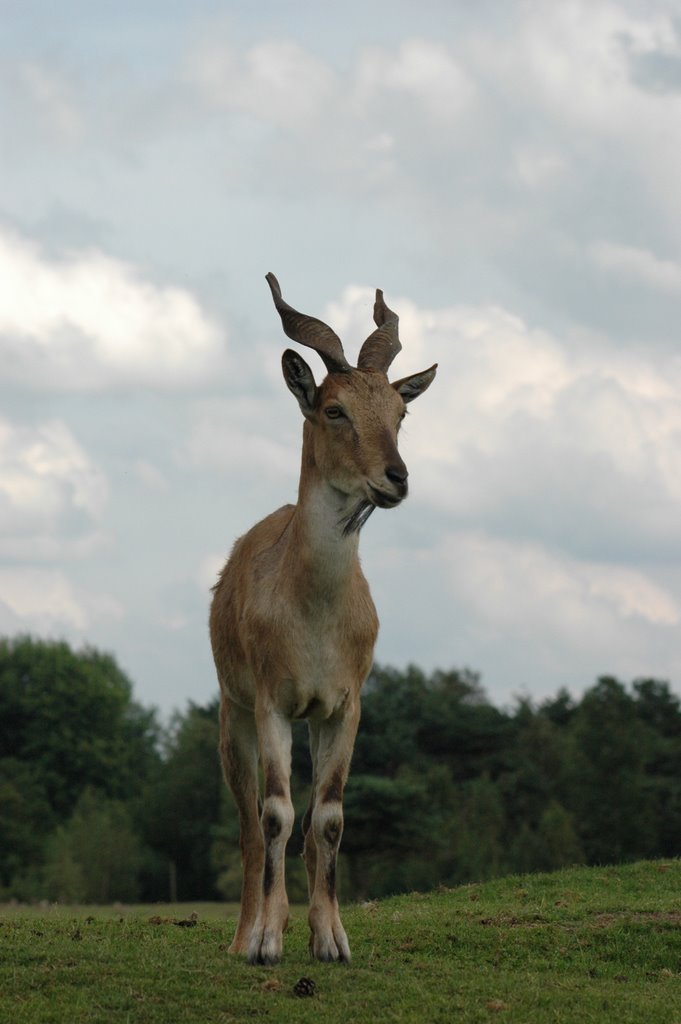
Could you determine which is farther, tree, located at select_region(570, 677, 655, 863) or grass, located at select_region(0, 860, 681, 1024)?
tree, located at select_region(570, 677, 655, 863)

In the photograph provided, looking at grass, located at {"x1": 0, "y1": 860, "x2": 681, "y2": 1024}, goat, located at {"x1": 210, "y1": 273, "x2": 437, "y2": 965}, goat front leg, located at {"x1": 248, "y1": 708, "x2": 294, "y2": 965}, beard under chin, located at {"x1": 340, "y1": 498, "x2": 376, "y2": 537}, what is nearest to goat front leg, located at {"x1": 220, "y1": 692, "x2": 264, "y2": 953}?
grass, located at {"x1": 0, "y1": 860, "x2": 681, "y2": 1024}

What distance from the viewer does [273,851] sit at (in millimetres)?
11039

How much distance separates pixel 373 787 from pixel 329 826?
154 ft

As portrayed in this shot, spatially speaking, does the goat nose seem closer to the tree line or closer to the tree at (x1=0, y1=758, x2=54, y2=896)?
the tree line

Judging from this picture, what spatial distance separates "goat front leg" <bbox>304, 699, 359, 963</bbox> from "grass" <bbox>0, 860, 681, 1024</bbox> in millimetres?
237

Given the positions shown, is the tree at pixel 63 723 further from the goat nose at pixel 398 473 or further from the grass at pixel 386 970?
the goat nose at pixel 398 473

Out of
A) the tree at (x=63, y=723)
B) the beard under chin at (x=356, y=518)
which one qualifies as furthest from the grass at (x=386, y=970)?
the tree at (x=63, y=723)

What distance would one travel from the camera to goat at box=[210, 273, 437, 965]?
11008mm

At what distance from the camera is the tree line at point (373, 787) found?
59.9 m

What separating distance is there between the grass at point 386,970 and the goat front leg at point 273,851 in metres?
0.18

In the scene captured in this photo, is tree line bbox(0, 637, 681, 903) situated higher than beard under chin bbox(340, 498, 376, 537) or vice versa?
tree line bbox(0, 637, 681, 903)

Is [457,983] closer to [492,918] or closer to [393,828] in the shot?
[492,918]

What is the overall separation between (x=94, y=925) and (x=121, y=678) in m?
77.8

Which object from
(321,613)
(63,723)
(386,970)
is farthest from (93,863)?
(321,613)
